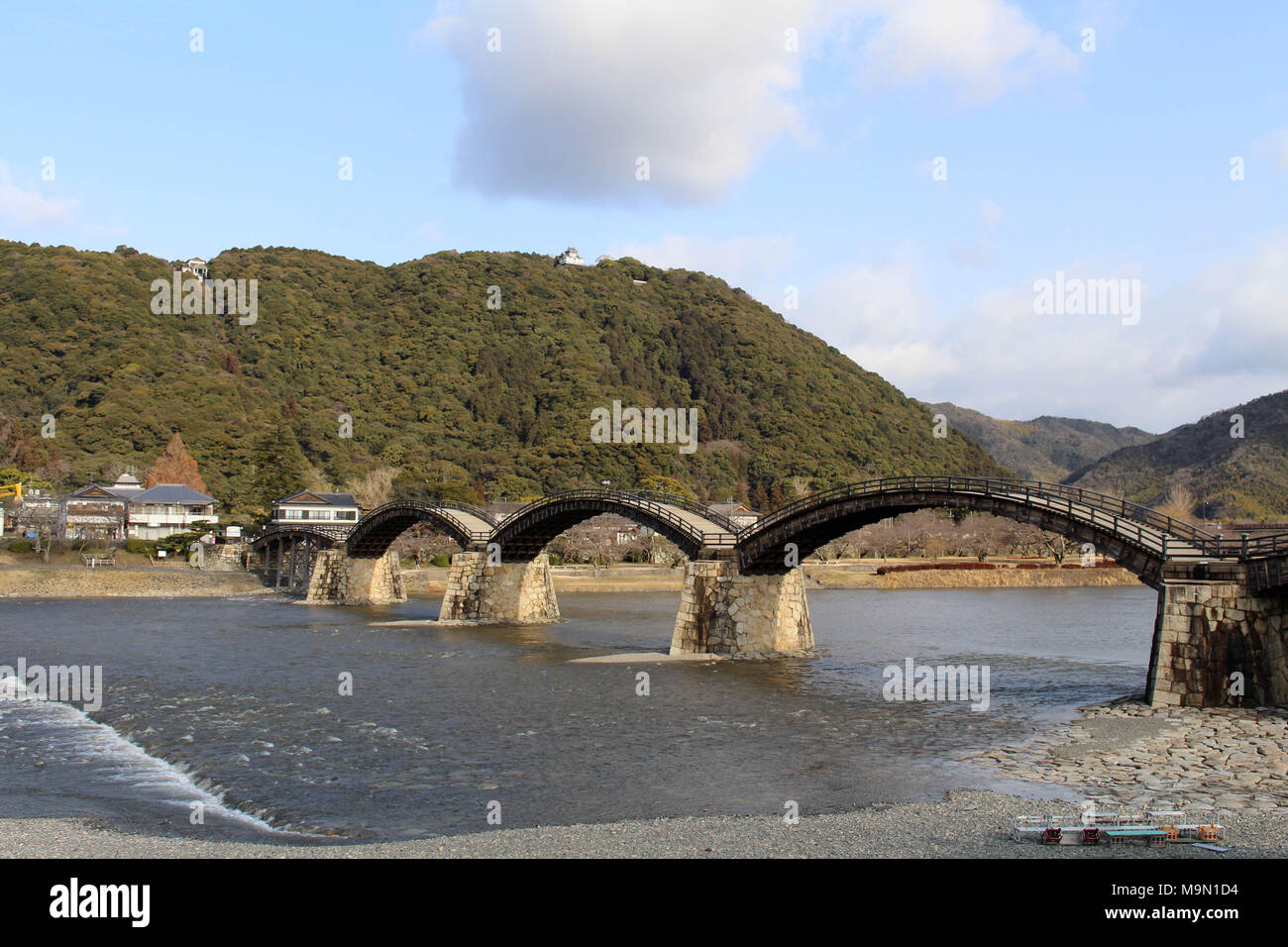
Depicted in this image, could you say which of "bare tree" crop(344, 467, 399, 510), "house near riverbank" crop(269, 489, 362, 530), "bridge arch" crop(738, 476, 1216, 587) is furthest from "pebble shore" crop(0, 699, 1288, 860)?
"bare tree" crop(344, 467, 399, 510)

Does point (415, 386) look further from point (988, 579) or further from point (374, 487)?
point (988, 579)

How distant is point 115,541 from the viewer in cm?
8912

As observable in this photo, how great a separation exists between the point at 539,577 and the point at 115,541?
5321 centimetres

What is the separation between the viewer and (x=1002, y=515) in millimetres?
29969

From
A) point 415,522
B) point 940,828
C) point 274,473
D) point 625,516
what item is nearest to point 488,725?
point 940,828

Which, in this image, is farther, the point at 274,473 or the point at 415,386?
the point at 415,386

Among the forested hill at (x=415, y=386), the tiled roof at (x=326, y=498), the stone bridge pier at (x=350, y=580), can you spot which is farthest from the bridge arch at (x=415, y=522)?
the forested hill at (x=415, y=386)

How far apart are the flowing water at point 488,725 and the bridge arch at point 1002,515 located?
14.8 ft

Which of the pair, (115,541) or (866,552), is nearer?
(115,541)

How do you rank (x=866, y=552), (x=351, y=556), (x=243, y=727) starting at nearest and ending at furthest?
(x=243, y=727)
(x=351, y=556)
(x=866, y=552)

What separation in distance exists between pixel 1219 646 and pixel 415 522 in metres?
52.3

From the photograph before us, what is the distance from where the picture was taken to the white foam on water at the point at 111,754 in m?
18.6

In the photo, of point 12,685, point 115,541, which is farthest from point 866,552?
point 12,685
